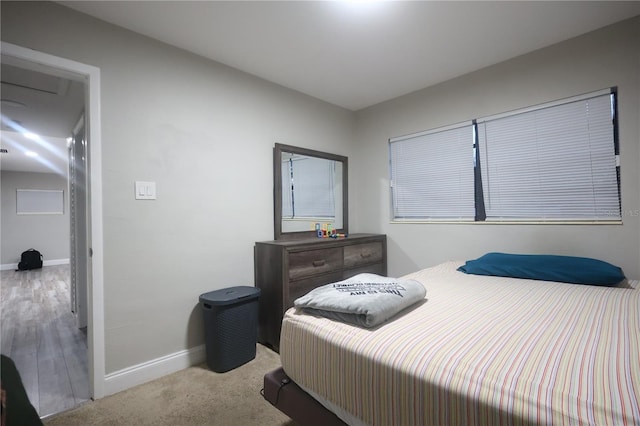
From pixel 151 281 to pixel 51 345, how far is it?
1.49 metres

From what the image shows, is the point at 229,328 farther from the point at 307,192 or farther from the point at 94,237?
the point at 307,192

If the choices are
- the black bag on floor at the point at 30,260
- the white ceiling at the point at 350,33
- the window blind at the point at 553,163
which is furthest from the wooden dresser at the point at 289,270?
the black bag on floor at the point at 30,260

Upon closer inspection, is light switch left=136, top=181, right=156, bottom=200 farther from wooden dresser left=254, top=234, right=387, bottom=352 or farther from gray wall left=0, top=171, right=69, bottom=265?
gray wall left=0, top=171, right=69, bottom=265

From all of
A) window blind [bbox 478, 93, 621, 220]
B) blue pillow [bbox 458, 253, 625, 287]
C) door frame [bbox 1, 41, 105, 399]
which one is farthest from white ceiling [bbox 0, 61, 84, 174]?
→ window blind [bbox 478, 93, 621, 220]

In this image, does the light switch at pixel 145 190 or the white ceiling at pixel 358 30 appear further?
the light switch at pixel 145 190

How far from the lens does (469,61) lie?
2.46 metres

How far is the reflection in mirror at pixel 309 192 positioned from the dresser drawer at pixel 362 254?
0.51 m

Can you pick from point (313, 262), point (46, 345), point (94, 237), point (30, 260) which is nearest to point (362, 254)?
point (313, 262)

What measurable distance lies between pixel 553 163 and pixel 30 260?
9.77 metres

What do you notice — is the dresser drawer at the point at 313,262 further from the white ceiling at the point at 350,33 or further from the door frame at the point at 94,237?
the white ceiling at the point at 350,33

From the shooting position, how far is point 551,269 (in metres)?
1.91

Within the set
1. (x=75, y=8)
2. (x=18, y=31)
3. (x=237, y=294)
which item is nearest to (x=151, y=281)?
(x=237, y=294)

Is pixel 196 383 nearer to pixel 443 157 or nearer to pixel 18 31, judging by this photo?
pixel 18 31

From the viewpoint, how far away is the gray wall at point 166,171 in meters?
1.83
